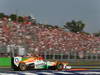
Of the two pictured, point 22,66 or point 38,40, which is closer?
point 22,66

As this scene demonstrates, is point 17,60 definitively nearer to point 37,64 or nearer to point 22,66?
point 22,66

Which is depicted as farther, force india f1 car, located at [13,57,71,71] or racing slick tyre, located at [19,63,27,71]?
force india f1 car, located at [13,57,71,71]

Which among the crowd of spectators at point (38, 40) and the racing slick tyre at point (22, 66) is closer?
the racing slick tyre at point (22, 66)

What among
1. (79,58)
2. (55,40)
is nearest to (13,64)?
(79,58)

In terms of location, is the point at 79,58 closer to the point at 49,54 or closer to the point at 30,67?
the point at 49,54

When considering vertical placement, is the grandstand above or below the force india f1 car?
above

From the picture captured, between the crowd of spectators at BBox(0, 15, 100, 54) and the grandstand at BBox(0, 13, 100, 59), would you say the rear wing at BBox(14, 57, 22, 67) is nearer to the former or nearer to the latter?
the grandstand at BBox(0, 13, 100, 59)

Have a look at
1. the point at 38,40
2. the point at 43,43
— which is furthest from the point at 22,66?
the point at 38,40

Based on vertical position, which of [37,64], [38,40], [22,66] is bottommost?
[22,66]

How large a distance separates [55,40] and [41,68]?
22.9m

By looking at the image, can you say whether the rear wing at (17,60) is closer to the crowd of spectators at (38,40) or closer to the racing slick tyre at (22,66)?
the racing slick tyre at (22,66)

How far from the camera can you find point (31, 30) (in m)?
45.2

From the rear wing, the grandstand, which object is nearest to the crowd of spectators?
the grandstand

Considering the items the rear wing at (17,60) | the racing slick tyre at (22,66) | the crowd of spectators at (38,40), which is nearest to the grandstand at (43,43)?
the crowd of spectators at (38,40)
